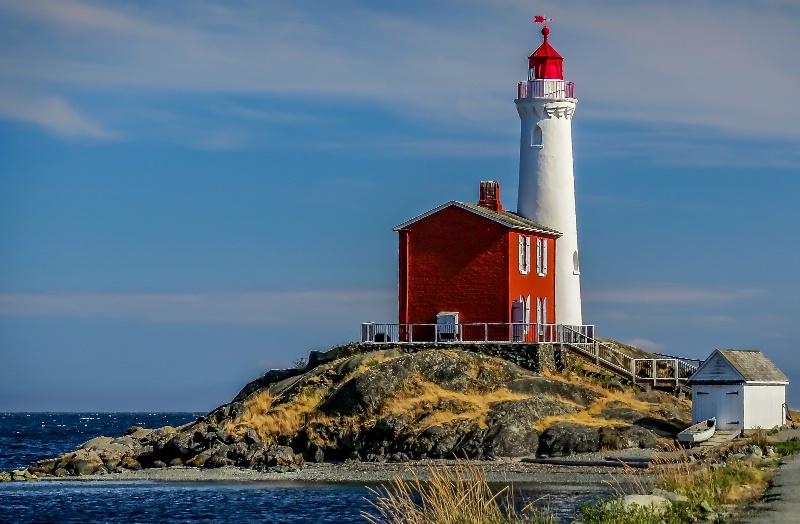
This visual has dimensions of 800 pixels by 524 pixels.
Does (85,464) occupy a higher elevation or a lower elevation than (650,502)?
lower

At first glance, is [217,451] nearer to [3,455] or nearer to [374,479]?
[374,479]

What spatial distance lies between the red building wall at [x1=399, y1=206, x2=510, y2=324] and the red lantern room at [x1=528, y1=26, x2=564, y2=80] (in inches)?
300

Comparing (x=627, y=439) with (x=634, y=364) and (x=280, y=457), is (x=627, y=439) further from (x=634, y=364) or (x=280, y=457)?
(x=280, y=457)

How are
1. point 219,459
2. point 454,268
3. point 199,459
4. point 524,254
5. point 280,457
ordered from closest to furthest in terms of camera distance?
point 280,457 < point 219,459 < point 199,459 < point 454,268 < point 524,254

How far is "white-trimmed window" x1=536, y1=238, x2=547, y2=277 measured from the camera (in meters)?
53.5

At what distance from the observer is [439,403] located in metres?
44.5

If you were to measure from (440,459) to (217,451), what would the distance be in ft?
27.2

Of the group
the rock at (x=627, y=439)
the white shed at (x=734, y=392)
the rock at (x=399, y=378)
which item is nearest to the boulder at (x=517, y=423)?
the rock at (x=627, y=439)

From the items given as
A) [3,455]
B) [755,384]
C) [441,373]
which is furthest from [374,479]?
[3,455]

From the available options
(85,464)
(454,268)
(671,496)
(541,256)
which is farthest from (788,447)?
(85,464)

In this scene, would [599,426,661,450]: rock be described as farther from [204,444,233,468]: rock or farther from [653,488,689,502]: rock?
[653,488,689,502]: rock

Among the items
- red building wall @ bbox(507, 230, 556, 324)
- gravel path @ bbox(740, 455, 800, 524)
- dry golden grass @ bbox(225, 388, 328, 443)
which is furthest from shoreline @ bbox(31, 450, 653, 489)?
red building wall @ bbox(507, 230, 556, 324)

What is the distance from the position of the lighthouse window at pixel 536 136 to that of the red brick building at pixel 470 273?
3.58 m

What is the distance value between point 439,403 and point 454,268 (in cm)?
867
